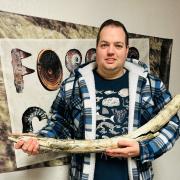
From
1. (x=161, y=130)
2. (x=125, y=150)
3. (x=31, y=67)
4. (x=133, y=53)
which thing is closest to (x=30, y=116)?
(x=31, y=67)

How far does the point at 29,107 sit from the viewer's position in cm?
155

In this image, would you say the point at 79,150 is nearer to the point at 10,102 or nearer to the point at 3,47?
the point at 10,102

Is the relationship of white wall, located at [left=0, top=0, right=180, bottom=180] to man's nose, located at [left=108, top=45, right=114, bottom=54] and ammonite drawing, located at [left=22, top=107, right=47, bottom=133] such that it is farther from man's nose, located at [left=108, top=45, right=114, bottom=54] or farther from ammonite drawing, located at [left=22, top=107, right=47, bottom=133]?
ammonite drawing, located at [left=22, top=107, right=47, bottom=133]

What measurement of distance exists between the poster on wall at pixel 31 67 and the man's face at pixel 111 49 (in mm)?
242

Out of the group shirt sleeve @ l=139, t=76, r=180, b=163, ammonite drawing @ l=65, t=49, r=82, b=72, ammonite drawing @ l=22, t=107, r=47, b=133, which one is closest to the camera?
shirt sleeve @ l=139, t=76, r=180, b=163

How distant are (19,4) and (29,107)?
17.9 inches

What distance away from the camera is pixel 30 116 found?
155 centimetres

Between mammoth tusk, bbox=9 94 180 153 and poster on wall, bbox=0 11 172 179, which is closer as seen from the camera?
mammoth tusk, bbox=9 94 180 153

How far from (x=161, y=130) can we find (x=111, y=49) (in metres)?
0.41

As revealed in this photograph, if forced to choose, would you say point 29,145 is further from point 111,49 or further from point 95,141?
point 111,49

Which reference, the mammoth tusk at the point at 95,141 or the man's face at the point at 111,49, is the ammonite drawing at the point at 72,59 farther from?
the mammoth tusk at the point at 95,141

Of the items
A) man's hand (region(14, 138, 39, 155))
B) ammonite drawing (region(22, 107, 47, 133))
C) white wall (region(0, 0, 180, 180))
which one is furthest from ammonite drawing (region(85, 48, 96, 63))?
man's hand (region(14, 138, 39, 155))

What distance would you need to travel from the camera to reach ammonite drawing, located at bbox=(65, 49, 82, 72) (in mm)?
1693

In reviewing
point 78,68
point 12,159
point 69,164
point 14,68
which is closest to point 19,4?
point 14,68
